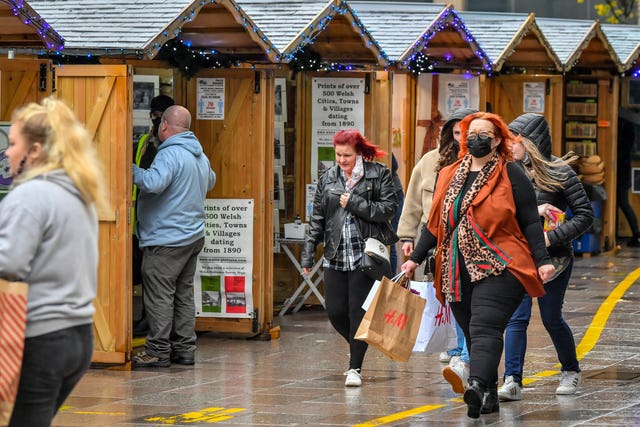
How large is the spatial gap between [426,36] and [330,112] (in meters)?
1.96

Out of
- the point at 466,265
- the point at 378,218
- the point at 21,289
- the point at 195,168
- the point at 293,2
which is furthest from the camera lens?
the point at 293,2

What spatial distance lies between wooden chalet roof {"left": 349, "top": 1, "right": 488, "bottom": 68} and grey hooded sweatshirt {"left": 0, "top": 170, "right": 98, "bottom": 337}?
9.73m

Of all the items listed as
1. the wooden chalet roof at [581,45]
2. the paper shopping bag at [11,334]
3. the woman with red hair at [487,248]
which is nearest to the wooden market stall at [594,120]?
the wooden chalet roof at [581,45]

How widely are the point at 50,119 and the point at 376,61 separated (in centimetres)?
→ 904

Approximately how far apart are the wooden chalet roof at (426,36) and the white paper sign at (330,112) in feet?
3.31

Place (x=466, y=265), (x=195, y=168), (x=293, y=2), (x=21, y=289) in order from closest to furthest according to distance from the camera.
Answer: (x=21, y=289)
(x=466, y=265)
(x=195, y=168)
(x=293, y=2)

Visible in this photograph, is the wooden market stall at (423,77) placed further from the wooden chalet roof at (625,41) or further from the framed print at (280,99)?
the wooden chalet roof at (625,41)

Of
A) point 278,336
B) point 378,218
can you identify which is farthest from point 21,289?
point 278,336

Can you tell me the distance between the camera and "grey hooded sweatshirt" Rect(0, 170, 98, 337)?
5301 mm

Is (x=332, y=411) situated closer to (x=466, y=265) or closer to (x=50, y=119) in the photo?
(x=466, y=265)

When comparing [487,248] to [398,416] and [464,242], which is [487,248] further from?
[398,416]

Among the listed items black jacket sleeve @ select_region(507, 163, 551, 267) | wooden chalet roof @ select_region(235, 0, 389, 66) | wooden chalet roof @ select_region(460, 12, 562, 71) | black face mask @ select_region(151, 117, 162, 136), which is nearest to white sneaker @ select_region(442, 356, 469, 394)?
black jacket sleeve @ select_region(507, 163, 551, 267)

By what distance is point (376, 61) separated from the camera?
1428 cm

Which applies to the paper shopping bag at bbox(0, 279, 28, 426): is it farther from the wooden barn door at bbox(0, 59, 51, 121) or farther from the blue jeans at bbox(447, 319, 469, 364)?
the wooden barn door at bbox(0, 59, 51, 121)
